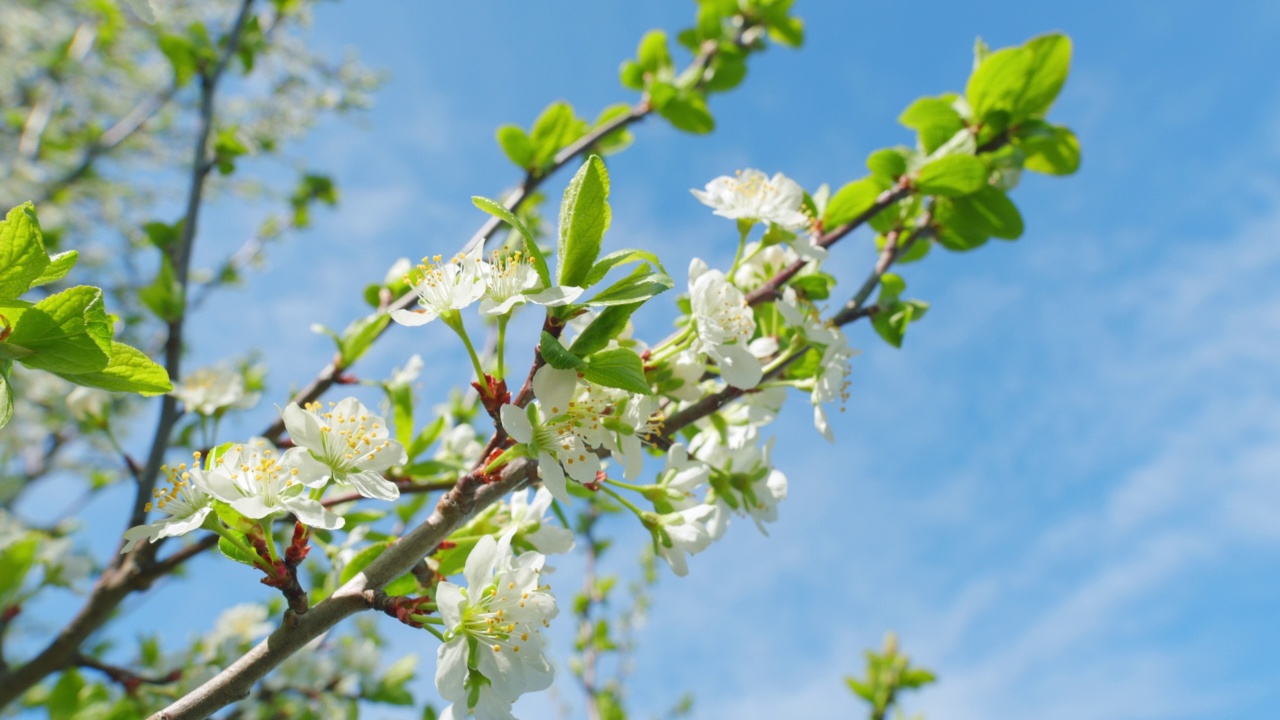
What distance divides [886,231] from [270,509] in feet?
5.16

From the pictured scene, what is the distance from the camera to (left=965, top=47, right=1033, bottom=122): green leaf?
1876mm

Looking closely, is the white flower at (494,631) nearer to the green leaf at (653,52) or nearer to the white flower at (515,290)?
the white flower at (515,290)

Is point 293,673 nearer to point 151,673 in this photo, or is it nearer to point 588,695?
point 151,673

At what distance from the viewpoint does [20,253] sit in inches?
39.4

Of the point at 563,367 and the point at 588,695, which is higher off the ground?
the point at 588,695

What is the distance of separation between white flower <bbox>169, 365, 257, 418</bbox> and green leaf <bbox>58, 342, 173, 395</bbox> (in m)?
1.41

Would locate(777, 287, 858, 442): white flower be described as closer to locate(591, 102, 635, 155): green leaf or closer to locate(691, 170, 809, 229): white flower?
locate(691, 170, 809, 229): white flower

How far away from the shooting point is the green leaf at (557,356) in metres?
1.15

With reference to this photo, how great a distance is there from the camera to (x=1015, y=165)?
1.94m

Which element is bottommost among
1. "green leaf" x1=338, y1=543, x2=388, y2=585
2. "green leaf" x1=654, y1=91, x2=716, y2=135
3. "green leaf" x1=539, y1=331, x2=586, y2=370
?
→ "green leaf" x1=338, y1=543, x2=388, y2=585

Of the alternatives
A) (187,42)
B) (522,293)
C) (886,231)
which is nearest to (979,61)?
(886,231)

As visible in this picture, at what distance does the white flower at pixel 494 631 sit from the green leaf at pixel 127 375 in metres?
0.50

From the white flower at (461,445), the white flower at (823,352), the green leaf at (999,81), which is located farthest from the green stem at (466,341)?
the green leaf at (999,81)

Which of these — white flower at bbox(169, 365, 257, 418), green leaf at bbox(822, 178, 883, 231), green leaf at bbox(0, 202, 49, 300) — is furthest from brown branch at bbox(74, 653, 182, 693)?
green leaf at bbox(822, 178, 883, 231)
